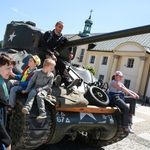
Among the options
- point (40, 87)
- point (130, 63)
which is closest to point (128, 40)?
point (130, 63)

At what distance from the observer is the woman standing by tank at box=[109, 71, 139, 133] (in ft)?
15.0

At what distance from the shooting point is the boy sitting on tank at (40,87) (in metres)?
3.59

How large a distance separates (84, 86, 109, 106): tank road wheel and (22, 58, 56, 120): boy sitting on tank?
92 centimetres

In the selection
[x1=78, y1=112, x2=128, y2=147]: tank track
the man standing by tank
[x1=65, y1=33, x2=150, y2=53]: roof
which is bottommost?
[x1=78, y1=112, x2=128, y2=147]: tank track

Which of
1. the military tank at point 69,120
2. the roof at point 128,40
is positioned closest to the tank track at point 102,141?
the military tank at point 69,120

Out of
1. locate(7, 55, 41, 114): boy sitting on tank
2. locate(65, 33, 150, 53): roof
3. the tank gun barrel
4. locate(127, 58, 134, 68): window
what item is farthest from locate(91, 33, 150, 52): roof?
locate(7, 55, 41, 114): boy sitting on tank

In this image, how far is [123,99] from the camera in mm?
4898

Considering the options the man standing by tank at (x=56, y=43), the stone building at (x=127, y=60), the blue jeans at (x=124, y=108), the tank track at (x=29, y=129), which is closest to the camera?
the tank track at (x=29, y=129)

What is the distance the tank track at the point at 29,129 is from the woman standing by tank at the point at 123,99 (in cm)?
157

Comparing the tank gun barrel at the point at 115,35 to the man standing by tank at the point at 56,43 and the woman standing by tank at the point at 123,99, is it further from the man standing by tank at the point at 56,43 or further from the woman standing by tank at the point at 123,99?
the woman standing by tank at the point at 123,99

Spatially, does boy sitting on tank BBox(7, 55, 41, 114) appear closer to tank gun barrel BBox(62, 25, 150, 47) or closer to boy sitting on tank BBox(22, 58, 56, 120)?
boy sitting on tank BBox(22, 58, 56, 120)

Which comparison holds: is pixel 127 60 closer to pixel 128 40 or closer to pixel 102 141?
pixel 128 40

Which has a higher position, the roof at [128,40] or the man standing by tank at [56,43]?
the roof at [128,40]

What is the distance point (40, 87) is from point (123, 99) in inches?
79.4
